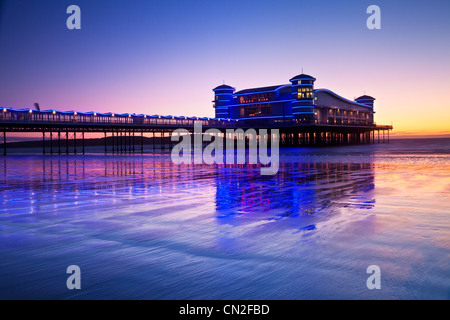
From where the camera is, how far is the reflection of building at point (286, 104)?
279 feet

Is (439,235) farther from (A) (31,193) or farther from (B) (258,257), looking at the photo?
(A) (31,193)

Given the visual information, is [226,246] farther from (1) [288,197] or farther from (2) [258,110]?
(2) [258,110]

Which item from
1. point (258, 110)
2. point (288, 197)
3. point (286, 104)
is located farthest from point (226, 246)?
point (258, 110)

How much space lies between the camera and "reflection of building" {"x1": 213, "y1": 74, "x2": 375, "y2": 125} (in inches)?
3349

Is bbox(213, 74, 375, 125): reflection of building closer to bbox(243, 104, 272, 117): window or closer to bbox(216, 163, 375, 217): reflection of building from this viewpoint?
bbox(243, 104, 272, 117): window

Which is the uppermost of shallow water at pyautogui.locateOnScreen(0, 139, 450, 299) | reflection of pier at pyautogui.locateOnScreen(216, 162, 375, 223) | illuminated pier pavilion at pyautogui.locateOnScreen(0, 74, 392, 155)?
illuminated pier pavilion at pyautogui.locateOnScreen(0, 74, 392, 155)

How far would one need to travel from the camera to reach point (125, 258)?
5.06 m

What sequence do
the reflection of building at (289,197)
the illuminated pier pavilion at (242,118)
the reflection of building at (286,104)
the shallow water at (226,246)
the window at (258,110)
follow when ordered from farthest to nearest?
1. the window at (258,110)
2. the reflection of building at (286,104)
3. the illuminated pier pavilion at (242,118)
4. the reflection of building at (289,197)
5. the shallow water at (226,246)

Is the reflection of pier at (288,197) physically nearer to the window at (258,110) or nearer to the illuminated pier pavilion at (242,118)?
the illuminated pier pavilion at (242,118)

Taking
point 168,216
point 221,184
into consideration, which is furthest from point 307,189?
point 168,216

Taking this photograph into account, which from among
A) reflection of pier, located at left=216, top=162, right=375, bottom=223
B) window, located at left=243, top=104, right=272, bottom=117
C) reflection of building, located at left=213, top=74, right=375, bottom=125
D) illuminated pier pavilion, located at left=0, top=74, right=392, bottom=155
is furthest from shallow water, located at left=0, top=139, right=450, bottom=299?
window, located at left=243, top=104, right=272, bottom=117

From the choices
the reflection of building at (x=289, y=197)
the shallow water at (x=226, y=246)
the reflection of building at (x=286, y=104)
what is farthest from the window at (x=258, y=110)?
the shallow water at (x=226, y=246)
